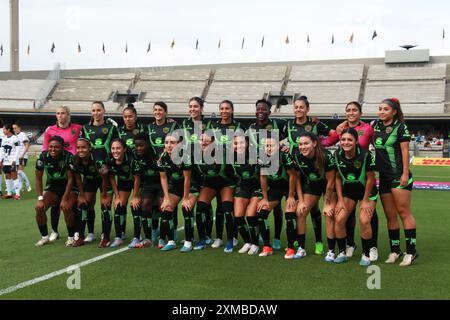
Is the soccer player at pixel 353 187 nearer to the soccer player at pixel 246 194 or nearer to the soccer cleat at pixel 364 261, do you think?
the soccer cleat at pixel 364 261

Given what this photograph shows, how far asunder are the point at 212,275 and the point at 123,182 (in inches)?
95.2

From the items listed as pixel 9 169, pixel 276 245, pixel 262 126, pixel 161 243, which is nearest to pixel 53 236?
pixel 161 243

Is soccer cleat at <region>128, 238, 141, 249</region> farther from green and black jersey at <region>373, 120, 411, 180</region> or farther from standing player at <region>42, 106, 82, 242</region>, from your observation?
green and black jersey at <region>373, 120, 411, 180</region>

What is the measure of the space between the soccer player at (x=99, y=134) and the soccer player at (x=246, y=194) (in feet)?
6.68

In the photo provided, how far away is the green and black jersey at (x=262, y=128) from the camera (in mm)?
6746

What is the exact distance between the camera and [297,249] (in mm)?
6719

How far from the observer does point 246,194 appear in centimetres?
674

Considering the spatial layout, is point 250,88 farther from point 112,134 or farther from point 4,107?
point 112,134

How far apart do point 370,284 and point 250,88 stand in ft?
155

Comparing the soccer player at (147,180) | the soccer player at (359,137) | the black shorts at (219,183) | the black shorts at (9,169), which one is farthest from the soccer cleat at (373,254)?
the black shorts at (9,169)

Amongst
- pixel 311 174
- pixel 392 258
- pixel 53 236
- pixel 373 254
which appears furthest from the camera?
pixel 53 236

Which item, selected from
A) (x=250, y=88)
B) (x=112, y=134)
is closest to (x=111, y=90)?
(x=250, y=88)

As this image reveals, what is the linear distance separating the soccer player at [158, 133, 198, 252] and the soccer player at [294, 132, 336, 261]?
152cm

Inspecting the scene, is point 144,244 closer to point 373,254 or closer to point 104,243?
point 104,243
